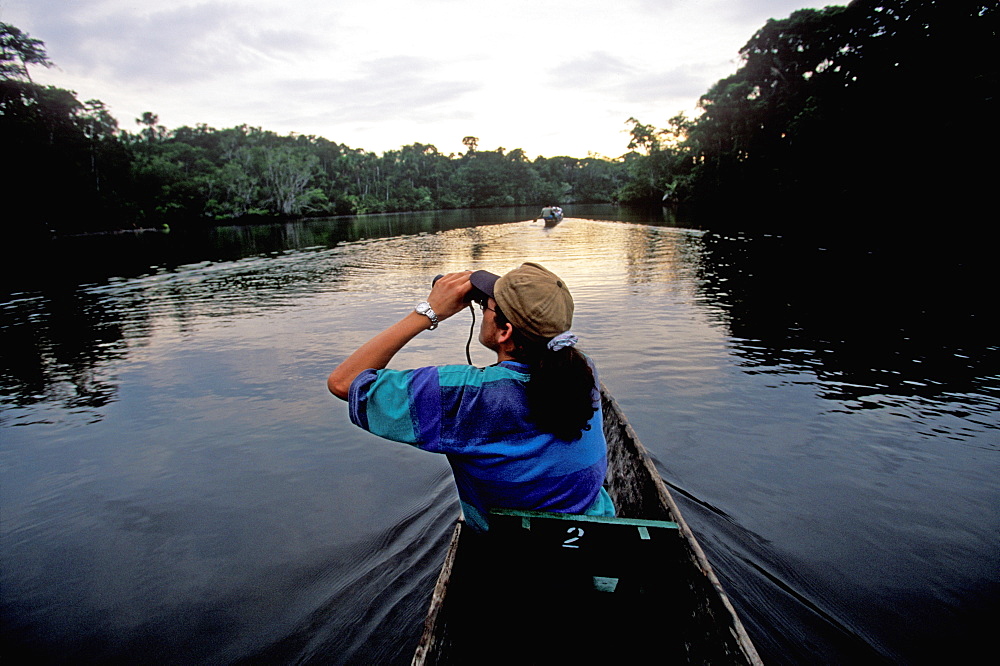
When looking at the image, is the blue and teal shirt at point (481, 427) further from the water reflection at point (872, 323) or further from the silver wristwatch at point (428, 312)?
the water reflection at point (872, 323)

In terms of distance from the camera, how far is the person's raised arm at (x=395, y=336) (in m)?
1.66

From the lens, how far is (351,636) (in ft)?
9.88

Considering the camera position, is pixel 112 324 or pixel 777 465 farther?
pixel 112 324

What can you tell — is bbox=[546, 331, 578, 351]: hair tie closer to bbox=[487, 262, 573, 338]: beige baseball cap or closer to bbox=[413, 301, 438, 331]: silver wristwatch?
bbox=[487, 262, 573, 338]: beige baseball cap

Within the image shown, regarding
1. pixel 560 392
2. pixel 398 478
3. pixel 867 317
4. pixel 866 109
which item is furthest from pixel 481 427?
pixel 866 109

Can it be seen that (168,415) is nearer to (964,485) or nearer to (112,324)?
(112,324)

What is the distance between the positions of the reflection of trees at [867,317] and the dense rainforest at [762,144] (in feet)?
29.0

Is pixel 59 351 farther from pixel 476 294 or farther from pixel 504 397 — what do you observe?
pixel 504 397

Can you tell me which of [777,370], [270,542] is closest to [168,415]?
[270,542]

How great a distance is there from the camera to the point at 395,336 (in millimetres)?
1715

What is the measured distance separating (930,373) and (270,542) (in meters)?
8.68

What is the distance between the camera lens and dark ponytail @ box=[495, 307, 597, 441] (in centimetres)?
156

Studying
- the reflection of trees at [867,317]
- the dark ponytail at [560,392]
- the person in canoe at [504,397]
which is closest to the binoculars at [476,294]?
the person in canoe at [504,397]

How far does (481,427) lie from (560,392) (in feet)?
0.96
